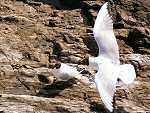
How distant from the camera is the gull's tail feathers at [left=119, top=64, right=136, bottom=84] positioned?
11048 mm

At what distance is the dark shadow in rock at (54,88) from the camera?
11094 millimetres

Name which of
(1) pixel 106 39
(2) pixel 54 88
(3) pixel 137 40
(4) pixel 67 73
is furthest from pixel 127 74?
(3) pixel 137 40

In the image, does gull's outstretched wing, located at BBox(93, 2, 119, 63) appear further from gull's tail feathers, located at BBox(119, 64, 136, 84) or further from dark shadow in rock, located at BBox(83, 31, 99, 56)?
dark shadow in rock, located at BBox(83, 31, 99, 56)

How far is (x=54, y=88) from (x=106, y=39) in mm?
1285

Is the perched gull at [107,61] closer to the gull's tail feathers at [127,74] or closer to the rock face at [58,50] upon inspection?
the gull's tail feathers at [127,74]

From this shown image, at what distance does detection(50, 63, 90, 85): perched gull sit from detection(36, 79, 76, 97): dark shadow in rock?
0.29 feet

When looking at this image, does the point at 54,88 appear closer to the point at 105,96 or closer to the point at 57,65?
the point at 57,65

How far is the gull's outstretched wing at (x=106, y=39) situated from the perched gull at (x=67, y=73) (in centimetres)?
60

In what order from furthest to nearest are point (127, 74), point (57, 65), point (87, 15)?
point (87, 15)
point (57, 65)
point (127, 74)

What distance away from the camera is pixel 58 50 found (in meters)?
12.2

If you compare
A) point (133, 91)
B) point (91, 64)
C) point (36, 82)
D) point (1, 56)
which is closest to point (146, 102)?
point (133, 91)

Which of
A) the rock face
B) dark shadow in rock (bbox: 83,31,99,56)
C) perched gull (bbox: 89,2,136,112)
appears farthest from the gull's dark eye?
dark shadow in rock (bbox: 83,31,99,56)

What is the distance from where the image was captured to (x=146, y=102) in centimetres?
1124

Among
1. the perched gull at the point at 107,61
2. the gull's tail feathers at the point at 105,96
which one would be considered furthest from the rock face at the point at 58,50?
the gull's tail feathers at the point at 105,96
